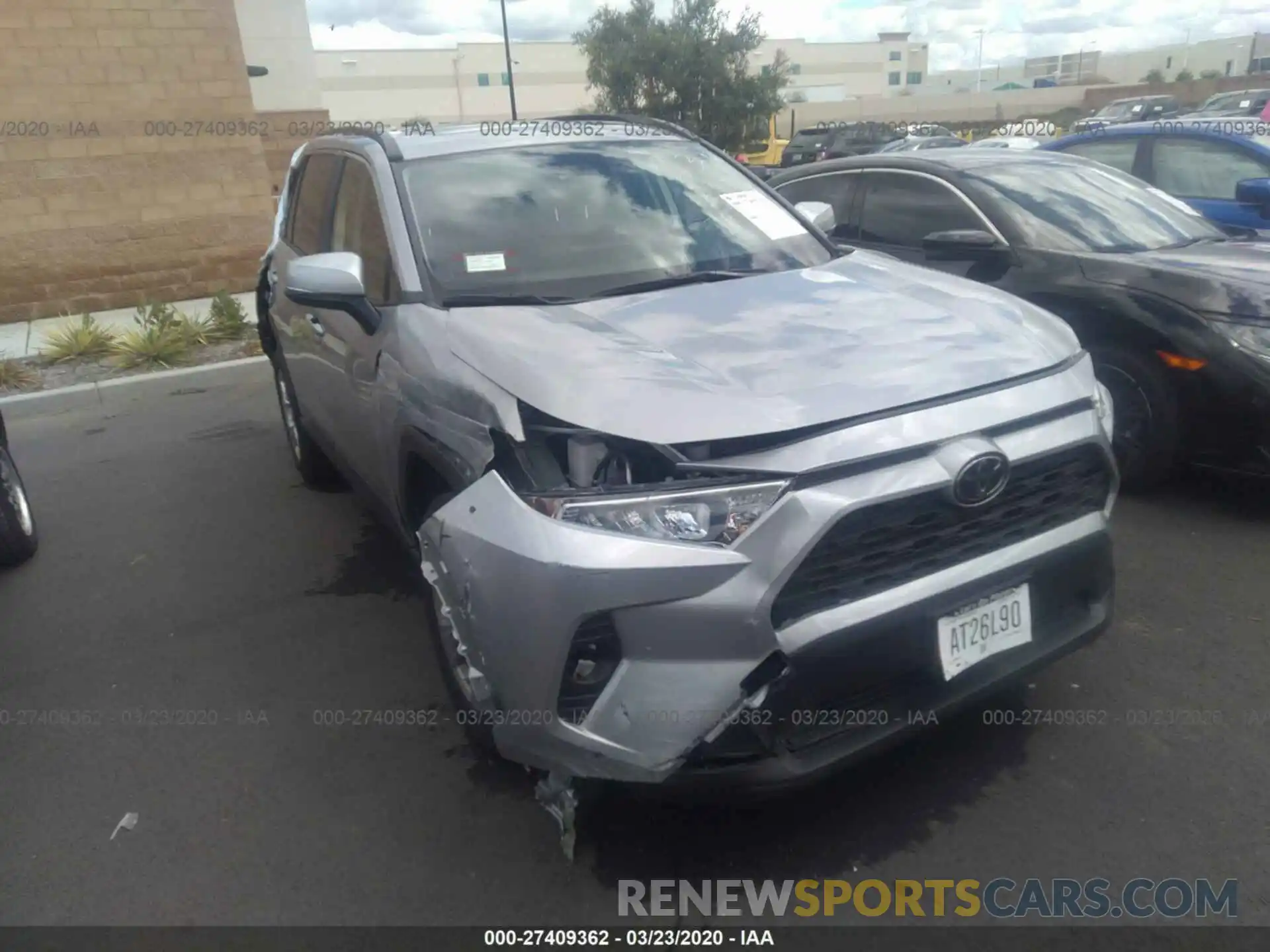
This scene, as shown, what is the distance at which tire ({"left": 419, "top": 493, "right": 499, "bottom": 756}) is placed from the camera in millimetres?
2912

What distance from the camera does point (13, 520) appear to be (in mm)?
4895

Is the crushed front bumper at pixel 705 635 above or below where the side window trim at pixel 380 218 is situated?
below

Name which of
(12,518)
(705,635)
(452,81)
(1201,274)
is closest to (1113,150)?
(1201,274)

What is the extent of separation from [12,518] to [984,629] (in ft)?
14.8

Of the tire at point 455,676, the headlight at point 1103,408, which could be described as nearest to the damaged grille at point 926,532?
the headlight at point 1103,408

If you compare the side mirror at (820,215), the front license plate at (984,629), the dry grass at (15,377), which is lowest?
the dry grass at (15,377)

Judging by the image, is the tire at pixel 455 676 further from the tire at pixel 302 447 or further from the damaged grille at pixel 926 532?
the tire at pixel 302 447

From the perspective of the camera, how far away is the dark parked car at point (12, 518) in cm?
485

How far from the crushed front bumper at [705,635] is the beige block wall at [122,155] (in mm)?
10534

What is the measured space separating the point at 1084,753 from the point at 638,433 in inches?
68.0

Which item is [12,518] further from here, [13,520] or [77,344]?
[77,344]

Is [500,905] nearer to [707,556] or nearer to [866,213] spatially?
[707,556]

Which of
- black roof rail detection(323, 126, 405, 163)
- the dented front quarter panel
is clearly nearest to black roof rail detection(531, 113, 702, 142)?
black roof rail detection(323, 126, 405, 163)

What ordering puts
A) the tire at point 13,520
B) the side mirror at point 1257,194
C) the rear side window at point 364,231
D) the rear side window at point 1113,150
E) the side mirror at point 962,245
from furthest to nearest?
the rear side window at point 1113,150 → the side mirror at point 1257,194 → the side mirror at point 962,245 → the tire at point 13,520 → the rear side window at point 364,231
